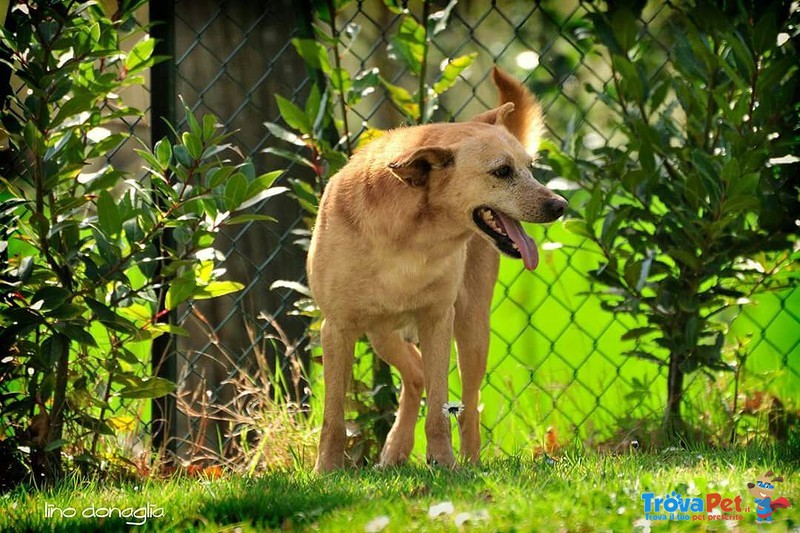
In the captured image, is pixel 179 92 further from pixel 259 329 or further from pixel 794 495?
pixel 794 495

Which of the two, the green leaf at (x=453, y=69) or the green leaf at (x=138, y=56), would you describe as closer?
the green leaf at (x=138, y=56)

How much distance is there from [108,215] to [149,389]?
1.87 ft

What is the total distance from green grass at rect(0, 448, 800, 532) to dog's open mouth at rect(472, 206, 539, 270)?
620 millimetres

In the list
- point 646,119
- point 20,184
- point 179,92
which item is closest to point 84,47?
point 20,184

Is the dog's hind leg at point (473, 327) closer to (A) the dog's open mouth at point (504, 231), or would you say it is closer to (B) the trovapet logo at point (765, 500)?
(A) the dog's open mouth at point (504, 231)

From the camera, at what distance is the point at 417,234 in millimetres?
3287

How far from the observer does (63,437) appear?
354cm

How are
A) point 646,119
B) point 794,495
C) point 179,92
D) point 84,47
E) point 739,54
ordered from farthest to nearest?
1. point 179,92
2. point 646,119
3. point 739,54
4. point 84,47
5. point 794,495

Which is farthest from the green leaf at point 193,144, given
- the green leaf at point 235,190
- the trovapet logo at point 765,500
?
the trovapet logo at point 765,500

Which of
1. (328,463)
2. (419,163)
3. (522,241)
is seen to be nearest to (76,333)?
(328,463)

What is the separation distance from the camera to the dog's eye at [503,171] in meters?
3.22

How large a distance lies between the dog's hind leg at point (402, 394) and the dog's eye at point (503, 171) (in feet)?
2.20

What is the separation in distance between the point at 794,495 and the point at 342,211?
4.96 ft

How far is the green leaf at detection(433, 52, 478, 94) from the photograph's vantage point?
3.71 m
